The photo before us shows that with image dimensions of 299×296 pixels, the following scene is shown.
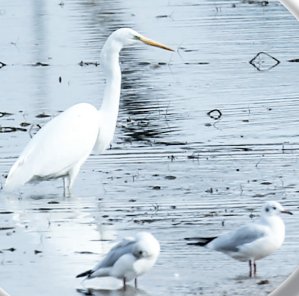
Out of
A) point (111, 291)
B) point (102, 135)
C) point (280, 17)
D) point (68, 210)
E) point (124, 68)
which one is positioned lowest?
point (111, 291)

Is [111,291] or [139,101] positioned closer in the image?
[111,291]

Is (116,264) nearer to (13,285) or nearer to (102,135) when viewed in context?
(13,285)

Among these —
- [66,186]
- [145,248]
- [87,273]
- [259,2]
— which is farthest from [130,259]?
[259,2]

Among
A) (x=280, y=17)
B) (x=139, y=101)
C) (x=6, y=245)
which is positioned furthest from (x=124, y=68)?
(x=6, y=245)

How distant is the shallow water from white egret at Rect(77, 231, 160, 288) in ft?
0.39

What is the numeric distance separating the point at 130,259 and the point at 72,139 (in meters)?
2.75

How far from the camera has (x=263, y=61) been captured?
1441 centimetres

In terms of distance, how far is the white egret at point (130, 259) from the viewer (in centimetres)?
676

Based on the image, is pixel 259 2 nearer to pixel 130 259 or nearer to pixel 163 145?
pixel 163 145

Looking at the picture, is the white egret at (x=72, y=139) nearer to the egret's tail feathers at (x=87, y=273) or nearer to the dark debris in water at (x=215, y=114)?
the dark debris in water at (x=215, y=114)

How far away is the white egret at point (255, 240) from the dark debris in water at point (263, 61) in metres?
6.73

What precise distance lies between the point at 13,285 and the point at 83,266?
46cm

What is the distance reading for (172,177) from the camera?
30.3ft

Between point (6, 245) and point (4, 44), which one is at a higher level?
point (4, 44)
